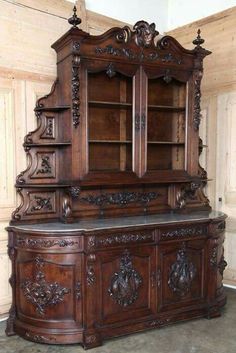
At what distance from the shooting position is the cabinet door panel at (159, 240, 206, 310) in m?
3.12

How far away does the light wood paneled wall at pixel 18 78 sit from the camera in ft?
10.4

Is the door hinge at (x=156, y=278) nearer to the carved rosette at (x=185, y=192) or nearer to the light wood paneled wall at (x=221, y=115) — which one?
the carved rosette at (x=185, y=192)

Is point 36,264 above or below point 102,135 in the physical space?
below

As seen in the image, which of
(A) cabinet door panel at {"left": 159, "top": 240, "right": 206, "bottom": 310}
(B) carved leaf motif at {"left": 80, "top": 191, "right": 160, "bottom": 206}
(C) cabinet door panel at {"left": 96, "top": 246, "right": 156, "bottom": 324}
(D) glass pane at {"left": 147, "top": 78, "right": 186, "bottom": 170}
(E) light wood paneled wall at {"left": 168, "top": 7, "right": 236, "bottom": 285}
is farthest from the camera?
(E) light wood paneled wall at {"left": 168, "top": 7, "right": 236, "bottom": 285}

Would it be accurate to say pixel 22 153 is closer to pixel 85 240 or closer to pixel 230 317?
pixel 85 240

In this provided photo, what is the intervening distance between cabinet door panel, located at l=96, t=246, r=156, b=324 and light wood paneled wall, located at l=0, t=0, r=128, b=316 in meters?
0.97

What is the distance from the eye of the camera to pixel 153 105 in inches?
134

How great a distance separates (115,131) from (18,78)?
3.43 ft

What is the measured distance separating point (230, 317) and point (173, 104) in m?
2.20

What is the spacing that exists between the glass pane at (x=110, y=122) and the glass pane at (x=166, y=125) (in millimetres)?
253

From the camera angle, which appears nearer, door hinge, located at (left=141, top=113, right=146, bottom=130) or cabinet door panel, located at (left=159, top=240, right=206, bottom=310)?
cabinet door panel, located at (left=159, top=240, right=206, bottom=310)

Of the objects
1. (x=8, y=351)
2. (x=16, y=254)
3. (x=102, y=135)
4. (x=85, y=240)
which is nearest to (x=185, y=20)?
(x=102, y=135)

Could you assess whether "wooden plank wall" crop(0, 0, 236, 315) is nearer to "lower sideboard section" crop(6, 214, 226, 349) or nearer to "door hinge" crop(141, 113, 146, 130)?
"lower sideboard section" crop(6, 214, 226, 349)

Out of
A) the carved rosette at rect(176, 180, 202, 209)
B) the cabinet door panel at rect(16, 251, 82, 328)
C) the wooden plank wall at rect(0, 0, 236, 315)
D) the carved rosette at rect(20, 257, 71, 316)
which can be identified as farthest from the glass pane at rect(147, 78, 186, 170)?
the carved rosette at rect(20, 257, 71, 316)
